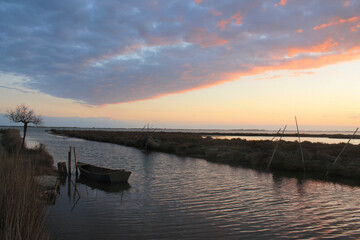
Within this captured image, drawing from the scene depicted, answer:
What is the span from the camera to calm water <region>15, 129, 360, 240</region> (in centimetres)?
888

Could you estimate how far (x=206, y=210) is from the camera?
1124cm

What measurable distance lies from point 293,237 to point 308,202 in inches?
205

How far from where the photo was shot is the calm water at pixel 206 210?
888 centimetres

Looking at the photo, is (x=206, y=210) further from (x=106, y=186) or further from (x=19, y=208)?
(x=106, y=186)

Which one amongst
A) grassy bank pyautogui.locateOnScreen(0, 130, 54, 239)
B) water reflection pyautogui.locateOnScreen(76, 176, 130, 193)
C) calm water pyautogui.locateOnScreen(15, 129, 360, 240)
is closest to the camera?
grassy bank pyautogui.locateOnScreen(0, 130, 54, 239)

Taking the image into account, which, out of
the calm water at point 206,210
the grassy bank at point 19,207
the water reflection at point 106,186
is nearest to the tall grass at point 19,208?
the grassy bank at point 19,207

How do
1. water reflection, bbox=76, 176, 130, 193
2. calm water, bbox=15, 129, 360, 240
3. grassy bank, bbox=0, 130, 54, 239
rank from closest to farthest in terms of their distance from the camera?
grassy bank, bbox=0, 130, 54, 239 < calm water, bbox=15, 129, 360, 240 < water reflection, bbox=76, 176, 130, 193

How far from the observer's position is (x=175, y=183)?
1705 centimetres

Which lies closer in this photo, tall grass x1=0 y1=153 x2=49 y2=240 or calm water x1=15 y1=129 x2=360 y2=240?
tall grass x1=0 y1=153 x2=49 y2=240

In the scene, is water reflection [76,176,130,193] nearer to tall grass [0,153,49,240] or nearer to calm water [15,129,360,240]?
calm water [15,129,360,240]

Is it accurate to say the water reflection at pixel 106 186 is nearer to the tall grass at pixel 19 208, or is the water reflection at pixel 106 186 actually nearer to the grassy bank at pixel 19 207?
the grassy bank at pixel 19 207

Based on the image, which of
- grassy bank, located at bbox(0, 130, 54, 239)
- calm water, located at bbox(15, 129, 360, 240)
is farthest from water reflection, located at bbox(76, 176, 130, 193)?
grassy bank, located at bbox(0, 130, 54, 239)

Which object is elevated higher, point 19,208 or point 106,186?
point 19,208

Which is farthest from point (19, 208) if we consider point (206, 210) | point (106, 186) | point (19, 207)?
point (106, 186)
